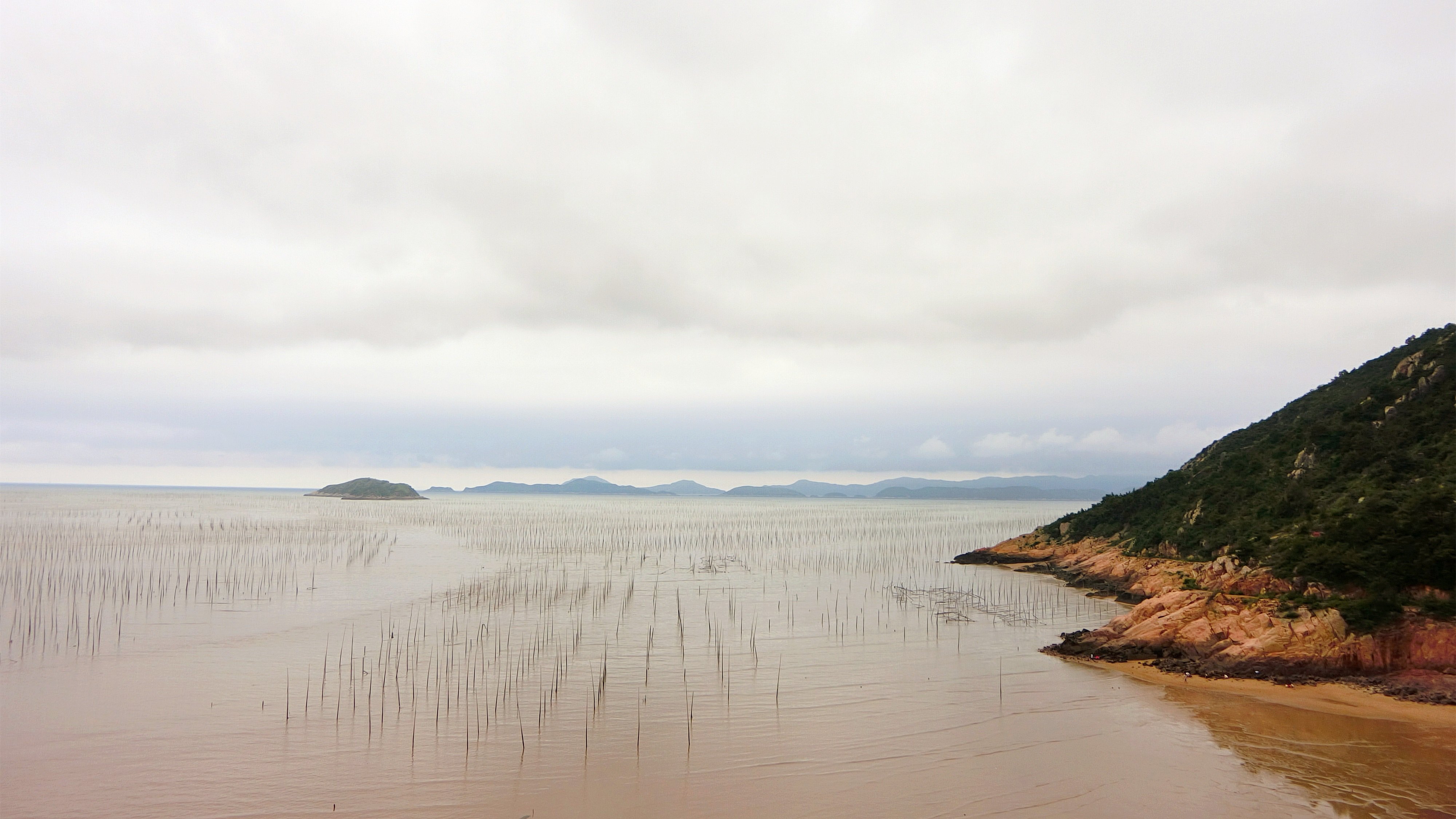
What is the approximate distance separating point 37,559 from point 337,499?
548 ft

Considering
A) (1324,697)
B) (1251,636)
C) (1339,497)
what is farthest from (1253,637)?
(1339,497)

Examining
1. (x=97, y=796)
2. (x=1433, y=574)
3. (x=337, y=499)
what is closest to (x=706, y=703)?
(x=97, y=796)

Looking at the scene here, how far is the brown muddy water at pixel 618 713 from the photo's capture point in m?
11.0

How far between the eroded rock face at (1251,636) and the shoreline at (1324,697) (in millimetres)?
654

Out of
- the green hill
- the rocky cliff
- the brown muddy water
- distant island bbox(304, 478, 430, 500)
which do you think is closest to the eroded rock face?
the rocky cliff

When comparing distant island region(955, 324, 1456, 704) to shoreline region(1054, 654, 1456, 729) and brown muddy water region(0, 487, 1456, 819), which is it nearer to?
shoreline region(1054, 654, 1456, 729)

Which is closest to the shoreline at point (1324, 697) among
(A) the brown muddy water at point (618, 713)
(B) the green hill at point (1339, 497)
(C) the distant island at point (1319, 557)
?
(C) the distant island at point (1319, 557)

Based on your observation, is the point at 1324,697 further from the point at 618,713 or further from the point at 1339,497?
the point at 618,713

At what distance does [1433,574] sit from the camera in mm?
16391

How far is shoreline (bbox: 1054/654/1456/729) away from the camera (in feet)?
45.6

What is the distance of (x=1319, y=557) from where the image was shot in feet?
60.2

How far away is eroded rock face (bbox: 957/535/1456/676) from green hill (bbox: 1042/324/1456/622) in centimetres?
50

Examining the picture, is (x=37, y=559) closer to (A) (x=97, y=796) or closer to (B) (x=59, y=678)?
(B) (x=59, y=678)

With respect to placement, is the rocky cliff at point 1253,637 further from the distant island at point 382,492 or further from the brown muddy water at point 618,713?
the distant island at point 382,492
